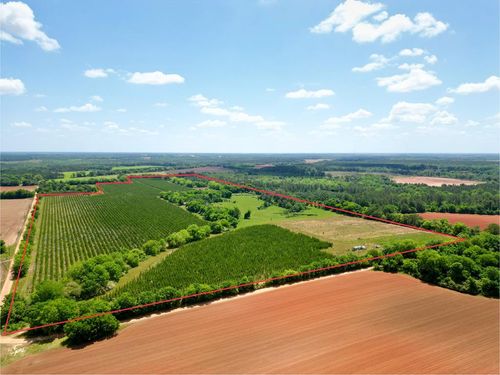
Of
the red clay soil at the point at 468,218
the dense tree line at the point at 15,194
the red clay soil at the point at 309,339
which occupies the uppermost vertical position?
the dense tree line at the point at 15,194

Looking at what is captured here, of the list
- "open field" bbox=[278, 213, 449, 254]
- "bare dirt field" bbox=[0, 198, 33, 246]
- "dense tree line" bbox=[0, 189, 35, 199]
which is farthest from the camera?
"dense tree line" bbox=[0, 189, 35, 199]

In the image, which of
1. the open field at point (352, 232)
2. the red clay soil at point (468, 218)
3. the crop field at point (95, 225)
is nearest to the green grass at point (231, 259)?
the open field at point (352, 232)

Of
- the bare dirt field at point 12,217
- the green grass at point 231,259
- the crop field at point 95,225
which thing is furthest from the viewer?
the bare dirt field at point 12,217

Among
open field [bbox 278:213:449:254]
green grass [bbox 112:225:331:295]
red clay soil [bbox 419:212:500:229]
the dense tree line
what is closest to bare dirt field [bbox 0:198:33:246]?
the dense tree line

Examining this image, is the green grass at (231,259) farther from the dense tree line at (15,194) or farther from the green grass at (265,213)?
the dense tree line at (15,194)

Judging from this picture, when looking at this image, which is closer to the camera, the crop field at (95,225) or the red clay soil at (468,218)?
the crop field at (95,225)

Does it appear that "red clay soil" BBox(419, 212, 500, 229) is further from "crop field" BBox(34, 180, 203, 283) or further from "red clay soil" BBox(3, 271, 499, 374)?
"crop field" BBox(34, 180, 203, 283)

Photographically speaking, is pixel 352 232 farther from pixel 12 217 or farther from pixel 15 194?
pixel 15 194

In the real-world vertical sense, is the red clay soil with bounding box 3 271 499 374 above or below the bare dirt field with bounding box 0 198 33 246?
below
